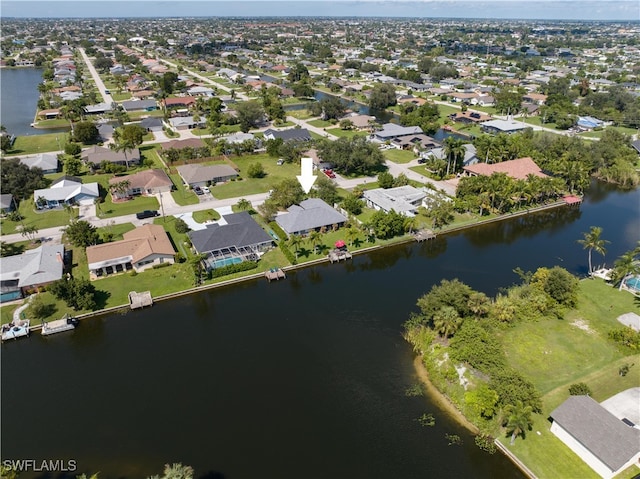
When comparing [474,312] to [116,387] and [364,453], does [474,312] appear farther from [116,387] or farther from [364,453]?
[116,387]

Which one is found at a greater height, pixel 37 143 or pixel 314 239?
pixel 37 143

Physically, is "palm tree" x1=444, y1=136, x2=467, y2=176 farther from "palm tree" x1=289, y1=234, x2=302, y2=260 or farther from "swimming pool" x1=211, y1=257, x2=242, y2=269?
"swimming pool" x1=211, y1=257, x2=242, y2=269

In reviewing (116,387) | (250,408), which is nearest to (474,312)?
(250,408)

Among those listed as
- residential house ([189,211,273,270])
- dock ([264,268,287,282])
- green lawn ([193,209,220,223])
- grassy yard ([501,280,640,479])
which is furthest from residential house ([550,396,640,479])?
green lawn ([193,209,220,223])

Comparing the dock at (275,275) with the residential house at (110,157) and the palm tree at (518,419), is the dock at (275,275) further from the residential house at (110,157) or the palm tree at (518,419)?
the residential house at (110,157)

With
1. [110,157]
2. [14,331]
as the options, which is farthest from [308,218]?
[110,157]

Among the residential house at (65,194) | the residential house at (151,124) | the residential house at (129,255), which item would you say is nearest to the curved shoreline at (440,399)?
the residential house at (129,255)

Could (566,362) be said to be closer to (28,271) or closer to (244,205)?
(244,205)
